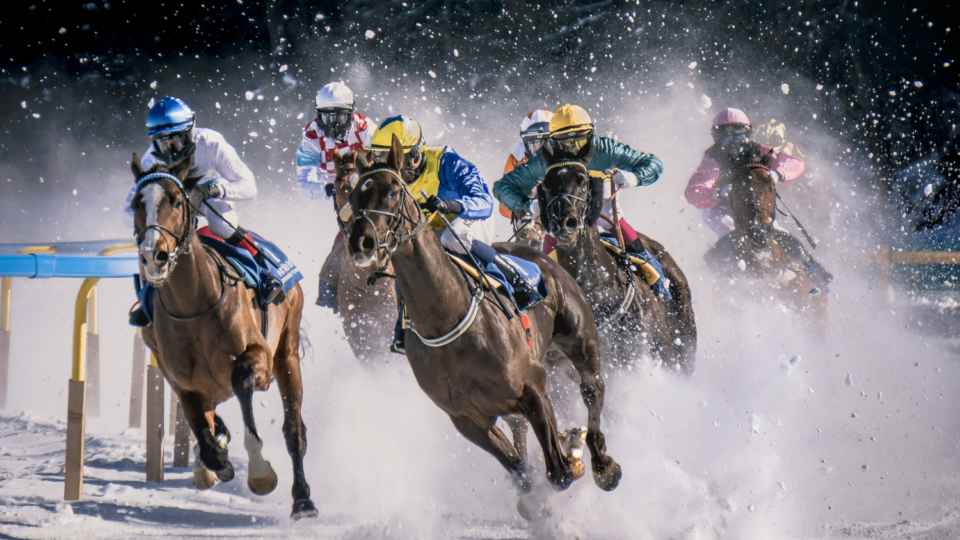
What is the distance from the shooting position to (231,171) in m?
4.16

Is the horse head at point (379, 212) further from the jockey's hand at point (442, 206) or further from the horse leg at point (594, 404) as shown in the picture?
the horse leg at point (594, 404)

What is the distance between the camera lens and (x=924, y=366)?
8.48 metres

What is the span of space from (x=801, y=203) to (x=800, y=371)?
4.06 meters

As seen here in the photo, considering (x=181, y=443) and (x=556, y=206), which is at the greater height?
(x=556, y=206)

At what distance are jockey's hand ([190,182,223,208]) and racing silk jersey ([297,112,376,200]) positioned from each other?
1470 mm

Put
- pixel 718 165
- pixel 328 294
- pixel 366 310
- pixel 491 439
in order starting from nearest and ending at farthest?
pixel 491 439 < pixel 366 310 < pixel 328 294 < pixel 718 165

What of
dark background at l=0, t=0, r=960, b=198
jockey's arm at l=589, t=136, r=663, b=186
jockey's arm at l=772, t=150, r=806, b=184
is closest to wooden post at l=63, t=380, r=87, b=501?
jockey's arm at l=589, t=136, r=663, b=186

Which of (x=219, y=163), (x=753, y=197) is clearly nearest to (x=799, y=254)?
(x=753, y=197)

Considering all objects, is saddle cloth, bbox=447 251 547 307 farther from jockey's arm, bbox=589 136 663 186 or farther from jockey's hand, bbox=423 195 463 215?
jockey's arm, bbox=589 136 663 186

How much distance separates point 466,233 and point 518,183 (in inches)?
22.4

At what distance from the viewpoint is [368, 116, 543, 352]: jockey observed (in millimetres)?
3477

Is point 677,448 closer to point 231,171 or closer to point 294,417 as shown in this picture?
point 294,417

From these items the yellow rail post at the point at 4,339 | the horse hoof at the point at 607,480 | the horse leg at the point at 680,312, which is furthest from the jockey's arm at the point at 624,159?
the yellow rail post at the point at 4,339

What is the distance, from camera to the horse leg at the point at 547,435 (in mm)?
3096
